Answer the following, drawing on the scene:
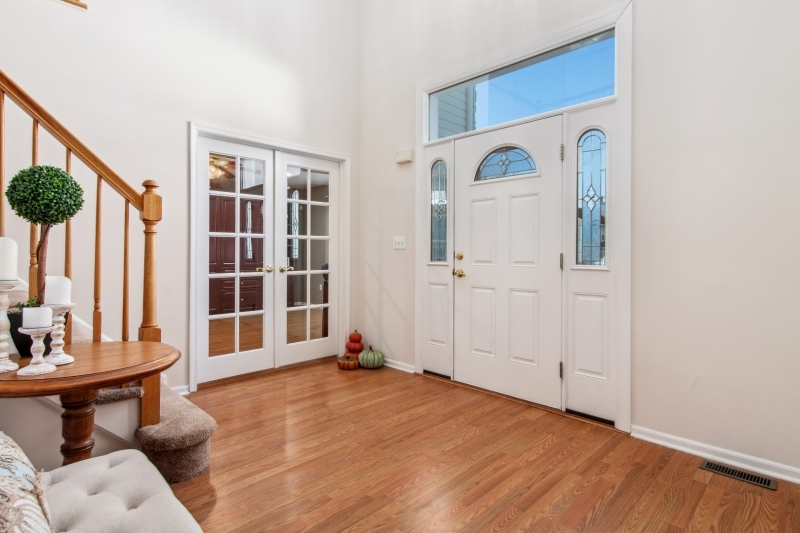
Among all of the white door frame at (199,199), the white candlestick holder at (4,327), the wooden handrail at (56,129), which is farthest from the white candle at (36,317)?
the white door frame at (199,199)

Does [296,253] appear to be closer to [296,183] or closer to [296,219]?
[296,219]

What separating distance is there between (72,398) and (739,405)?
3.03 metres

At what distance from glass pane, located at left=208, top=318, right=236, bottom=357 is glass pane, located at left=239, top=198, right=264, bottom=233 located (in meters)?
0.80

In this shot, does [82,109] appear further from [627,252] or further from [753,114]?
[753,114]

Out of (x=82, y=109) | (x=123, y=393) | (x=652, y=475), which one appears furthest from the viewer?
(x=82, y=109)

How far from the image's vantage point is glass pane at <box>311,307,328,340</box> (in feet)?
13.9

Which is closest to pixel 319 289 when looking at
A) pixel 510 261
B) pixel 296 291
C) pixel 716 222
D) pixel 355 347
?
pixel 296 291

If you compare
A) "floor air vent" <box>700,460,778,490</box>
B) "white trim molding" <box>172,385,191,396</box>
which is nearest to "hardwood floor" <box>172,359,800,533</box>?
"floor air vent" <box>700,460,778,490</box>

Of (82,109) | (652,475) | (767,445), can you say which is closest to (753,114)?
(767,445)

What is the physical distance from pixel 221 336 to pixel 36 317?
2285mm

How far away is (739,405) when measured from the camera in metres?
2.25

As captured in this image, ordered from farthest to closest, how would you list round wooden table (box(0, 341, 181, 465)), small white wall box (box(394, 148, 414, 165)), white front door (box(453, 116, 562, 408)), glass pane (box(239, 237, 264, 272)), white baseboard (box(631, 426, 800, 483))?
small white wall box (box(394, 148, 414, 165)) → glass pane (box(239, 237, 264, 272)) → white front door (box(453, 116, 562, 408)) → white baseboard (box(631, 426, 800, 483)) → round wooden table (box(0, 341, 181, 465))

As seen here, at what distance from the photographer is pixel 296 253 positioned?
4.11m

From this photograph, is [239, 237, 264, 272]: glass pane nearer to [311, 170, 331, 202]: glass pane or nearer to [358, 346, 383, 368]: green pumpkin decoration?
[311, 170, 331, 202]: glass pane
